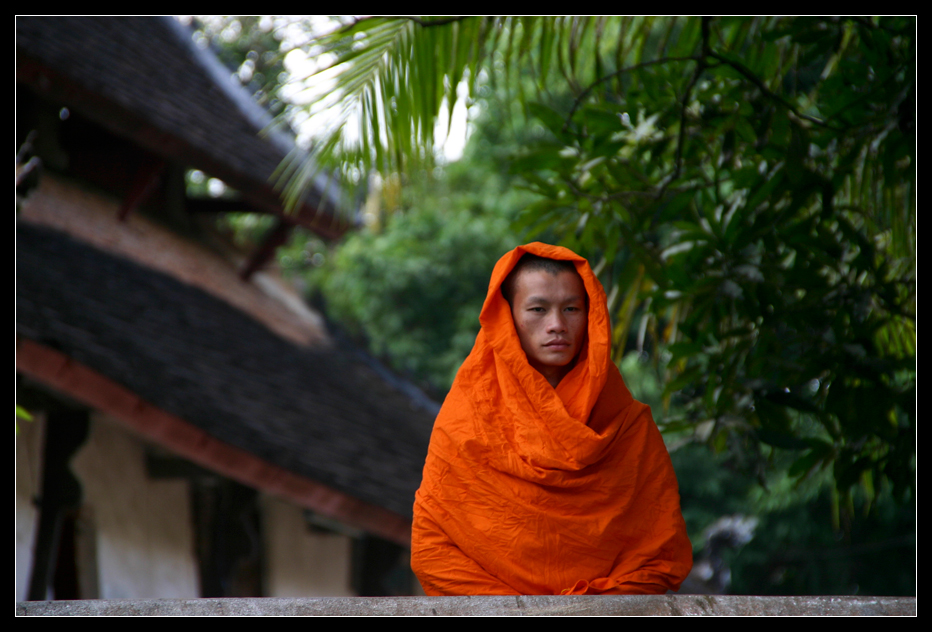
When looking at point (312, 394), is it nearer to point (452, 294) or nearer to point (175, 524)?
point (175, 524)

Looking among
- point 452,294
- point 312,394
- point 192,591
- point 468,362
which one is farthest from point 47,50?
point 452,294

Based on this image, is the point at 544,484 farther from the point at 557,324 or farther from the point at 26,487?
the point at 26,487

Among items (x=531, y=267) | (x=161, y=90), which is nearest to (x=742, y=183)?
(x=531, y=267)

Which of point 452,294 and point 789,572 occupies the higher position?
point 452,294

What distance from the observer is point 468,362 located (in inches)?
86.5

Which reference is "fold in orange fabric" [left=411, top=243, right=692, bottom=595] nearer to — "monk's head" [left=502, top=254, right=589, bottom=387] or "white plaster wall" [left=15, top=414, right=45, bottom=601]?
"monk's head" [left=502, top=254, right=589, bottom=387]

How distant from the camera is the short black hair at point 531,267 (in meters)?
2.18

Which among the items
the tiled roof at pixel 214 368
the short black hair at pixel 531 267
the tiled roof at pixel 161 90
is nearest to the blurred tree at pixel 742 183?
the short black hair at pixel 531 267

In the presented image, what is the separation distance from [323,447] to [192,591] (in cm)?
96

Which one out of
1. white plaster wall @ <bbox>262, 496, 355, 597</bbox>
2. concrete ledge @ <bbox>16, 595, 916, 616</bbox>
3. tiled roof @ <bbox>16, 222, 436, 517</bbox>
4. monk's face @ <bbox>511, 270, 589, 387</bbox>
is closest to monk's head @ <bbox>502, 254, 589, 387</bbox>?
monk's face @ <bbox>511, 270, 589, 387</bbox>

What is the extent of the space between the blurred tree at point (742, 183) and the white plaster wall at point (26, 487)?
6.13 ft

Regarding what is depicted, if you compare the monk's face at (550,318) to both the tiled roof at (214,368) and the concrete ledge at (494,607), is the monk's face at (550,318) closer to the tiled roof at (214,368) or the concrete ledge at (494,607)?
the concrete ledge at (494,607)

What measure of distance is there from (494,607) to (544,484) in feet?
0.98

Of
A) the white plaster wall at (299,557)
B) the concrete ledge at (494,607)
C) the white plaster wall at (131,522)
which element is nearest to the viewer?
the concrete ledge at (494,607)
